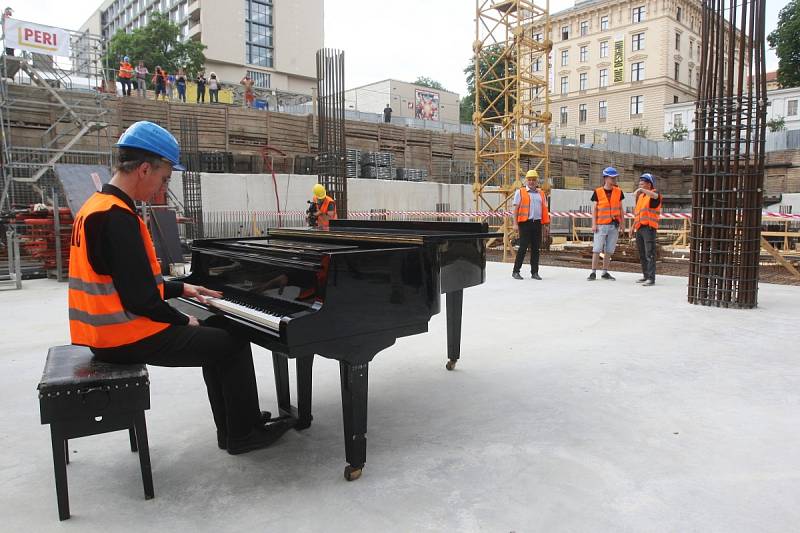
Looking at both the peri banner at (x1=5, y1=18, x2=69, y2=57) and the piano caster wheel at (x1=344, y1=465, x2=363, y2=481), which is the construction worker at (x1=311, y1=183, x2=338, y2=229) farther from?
the peri banner at (x1=5, y1=18, x2=69, y2=57)

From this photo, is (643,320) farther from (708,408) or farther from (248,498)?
(248,498)

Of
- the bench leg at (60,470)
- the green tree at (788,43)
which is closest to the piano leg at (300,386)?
the bench leg at (60,470)

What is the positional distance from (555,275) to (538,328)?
15.9ft

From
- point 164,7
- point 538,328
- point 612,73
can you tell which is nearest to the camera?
point 538,328

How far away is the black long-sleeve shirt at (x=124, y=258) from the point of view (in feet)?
8.39

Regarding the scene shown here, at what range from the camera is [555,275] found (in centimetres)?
1095

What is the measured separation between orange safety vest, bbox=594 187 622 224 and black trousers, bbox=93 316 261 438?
7898 millimetres

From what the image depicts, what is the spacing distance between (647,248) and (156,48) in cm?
5091

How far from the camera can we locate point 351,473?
2.92 meters

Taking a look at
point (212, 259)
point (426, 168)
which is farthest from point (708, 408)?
point (426, 168)

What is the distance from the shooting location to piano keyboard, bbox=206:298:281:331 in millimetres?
2689

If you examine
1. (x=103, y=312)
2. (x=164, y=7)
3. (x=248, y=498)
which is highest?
(x=164, y=7)

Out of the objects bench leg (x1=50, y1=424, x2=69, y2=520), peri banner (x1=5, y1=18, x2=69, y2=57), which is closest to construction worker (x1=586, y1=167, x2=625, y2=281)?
bench leg (x1=50, y1=424, x2=69, y2=520)

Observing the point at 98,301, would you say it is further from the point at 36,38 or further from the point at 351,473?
the point at 36,38
